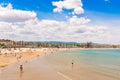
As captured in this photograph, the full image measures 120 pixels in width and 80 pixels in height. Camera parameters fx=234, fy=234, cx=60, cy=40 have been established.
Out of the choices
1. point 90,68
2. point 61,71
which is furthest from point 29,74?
point 90,68

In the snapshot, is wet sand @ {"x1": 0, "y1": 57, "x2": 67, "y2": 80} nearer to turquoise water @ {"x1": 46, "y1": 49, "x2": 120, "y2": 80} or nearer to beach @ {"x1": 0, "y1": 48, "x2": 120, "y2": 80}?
beach @ {"x1": 0, "y1": 48, "x2": 120, "y2": 80}

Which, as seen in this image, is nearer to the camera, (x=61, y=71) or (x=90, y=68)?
(x=61, y=71)

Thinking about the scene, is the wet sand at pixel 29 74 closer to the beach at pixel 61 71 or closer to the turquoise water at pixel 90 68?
the beach at pixel 61 71

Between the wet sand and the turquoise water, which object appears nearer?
the wet sand

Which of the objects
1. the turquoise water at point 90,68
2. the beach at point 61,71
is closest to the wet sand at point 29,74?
the beach at point 61,71

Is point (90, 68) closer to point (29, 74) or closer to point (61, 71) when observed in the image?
point (61, 71)

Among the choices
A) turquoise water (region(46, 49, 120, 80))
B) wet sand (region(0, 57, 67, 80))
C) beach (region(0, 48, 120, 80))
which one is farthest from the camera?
turquoise water (region(46, 49, 120, 80))

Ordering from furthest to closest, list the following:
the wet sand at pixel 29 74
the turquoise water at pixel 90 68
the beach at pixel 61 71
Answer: the turquoise water at pixel 90 68
the beach at pixel 61 71
the wet sand at pixel 29 74

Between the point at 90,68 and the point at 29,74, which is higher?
the point at 29,74

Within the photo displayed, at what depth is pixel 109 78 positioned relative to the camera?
140 feet

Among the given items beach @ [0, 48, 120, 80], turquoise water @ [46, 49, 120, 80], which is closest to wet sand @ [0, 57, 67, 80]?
beach @ [0, 48, 120, 80]

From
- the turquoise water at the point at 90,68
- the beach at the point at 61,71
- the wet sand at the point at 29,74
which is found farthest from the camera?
the turquoise water at the point at 90,68

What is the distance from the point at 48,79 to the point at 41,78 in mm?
1629

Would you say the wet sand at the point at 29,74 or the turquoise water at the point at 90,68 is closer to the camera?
the wet sand at the point at 29,74
